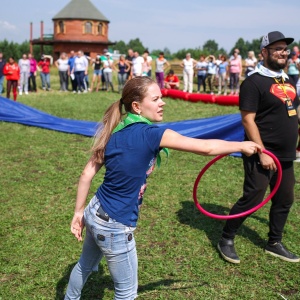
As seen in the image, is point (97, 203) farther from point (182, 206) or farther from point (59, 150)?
point (59, 150)

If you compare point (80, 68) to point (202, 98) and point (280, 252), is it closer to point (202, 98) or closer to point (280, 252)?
point (202, 98)

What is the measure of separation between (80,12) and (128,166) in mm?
55934

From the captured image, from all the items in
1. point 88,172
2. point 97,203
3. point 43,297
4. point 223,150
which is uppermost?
point 223,150

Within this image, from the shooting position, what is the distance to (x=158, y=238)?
4484mm

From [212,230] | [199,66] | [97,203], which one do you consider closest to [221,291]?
[212,230]

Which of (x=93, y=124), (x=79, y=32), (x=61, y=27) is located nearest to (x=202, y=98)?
(x=93, y=124)

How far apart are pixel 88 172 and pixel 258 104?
177 cm

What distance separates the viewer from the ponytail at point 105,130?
2.51 m

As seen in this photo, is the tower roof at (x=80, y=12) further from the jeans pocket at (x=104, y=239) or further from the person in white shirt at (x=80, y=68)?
the jeans pocket at (x=104, y=239)

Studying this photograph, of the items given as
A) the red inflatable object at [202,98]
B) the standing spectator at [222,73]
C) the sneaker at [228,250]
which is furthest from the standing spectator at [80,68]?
the sneaker at [228,250]

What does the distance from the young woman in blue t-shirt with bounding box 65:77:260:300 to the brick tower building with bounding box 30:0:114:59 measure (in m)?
51.7

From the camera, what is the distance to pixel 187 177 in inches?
261

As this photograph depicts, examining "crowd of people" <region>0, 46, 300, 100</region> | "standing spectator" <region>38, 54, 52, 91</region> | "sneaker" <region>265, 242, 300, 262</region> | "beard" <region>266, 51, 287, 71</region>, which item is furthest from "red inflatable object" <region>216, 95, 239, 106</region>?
"beard" <region>266, 51, 287, 71</region>

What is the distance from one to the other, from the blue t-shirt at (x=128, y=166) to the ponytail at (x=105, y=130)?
57mm
